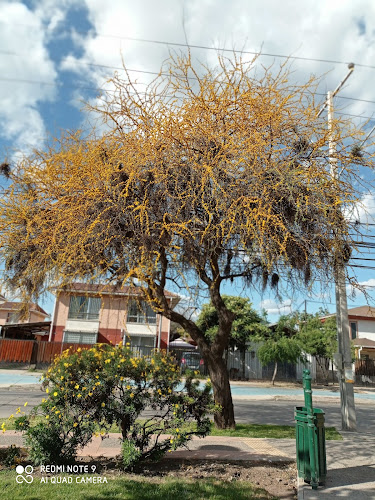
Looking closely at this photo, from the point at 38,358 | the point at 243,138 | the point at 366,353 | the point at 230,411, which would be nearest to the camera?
the point at 243,138

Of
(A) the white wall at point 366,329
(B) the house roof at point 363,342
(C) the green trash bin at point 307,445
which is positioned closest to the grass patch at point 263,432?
(C) the green trash bin at point 307,445

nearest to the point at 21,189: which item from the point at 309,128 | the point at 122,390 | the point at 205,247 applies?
the point at 205,247

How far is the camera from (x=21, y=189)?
6.83 meters

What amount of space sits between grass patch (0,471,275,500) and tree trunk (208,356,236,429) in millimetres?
3846

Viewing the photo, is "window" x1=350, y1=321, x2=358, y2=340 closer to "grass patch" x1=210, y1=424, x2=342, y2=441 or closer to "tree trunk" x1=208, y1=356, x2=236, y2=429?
"grass patch" x1=210, y1=424, x2=342, y2=441

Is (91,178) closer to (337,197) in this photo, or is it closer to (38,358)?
(337,197)

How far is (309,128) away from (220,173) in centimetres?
171

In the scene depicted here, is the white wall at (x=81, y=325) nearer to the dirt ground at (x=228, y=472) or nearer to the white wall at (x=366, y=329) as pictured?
the dirt ground at (x=228, y=472)

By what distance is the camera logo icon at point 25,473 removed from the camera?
520 centimetres

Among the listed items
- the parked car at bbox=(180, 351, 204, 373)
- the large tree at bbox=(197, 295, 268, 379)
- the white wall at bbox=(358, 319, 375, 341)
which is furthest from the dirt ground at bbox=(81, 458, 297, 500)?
the white wall at bbox=(358, 319, 375, 341)

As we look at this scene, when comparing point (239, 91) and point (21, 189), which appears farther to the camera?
point (21, 189)

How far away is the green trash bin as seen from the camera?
5551mm

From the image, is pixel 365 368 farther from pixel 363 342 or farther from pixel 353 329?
pixel 353 329

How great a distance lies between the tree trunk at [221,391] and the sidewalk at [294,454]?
90 cm
